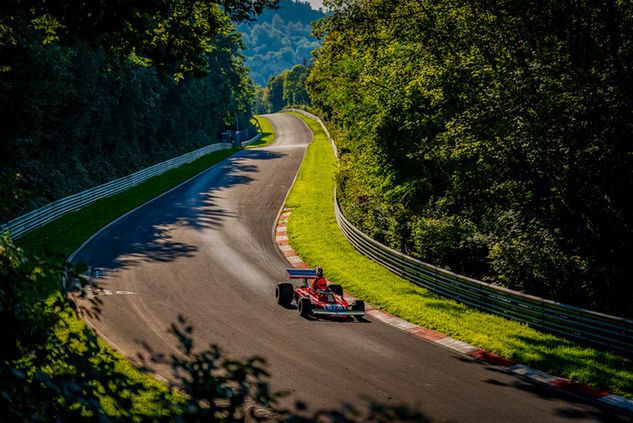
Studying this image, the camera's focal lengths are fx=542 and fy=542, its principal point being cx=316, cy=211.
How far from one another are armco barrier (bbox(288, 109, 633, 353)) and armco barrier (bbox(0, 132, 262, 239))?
13.5 metres

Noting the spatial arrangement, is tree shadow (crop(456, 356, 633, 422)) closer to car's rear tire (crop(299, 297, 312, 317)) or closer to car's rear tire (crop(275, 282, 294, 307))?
car's rear tire (crop(299, 297, 312, 317))

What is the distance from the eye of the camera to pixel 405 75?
22.3 m

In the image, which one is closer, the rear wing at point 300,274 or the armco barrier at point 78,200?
the rear wing at point 300,274

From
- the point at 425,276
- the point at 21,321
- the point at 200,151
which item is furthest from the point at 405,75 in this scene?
the point at 200,151

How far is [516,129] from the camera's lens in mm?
15328

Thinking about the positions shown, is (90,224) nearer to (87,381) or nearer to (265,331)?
(265,331)

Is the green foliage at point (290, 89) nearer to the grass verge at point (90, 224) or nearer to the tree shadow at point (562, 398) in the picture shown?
the grass verge at point (90, 224)

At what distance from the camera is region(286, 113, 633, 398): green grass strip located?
12.5 metres

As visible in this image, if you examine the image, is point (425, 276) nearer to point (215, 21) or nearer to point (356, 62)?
point (215, 21)

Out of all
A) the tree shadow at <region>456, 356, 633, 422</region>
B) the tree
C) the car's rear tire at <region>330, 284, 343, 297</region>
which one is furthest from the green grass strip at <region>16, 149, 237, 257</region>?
the tree shadow at <region>456, 356, 633, 422</region>

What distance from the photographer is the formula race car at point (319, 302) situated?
16.1 meters

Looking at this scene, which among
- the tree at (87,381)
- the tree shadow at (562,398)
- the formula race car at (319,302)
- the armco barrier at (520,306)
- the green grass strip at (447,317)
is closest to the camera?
the tree at (87,381)

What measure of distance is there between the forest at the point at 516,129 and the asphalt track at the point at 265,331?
15.6 ft

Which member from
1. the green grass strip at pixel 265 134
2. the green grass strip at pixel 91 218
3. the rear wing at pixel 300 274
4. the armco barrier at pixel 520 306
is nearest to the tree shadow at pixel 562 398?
the armco barrier at pixel 520 306
